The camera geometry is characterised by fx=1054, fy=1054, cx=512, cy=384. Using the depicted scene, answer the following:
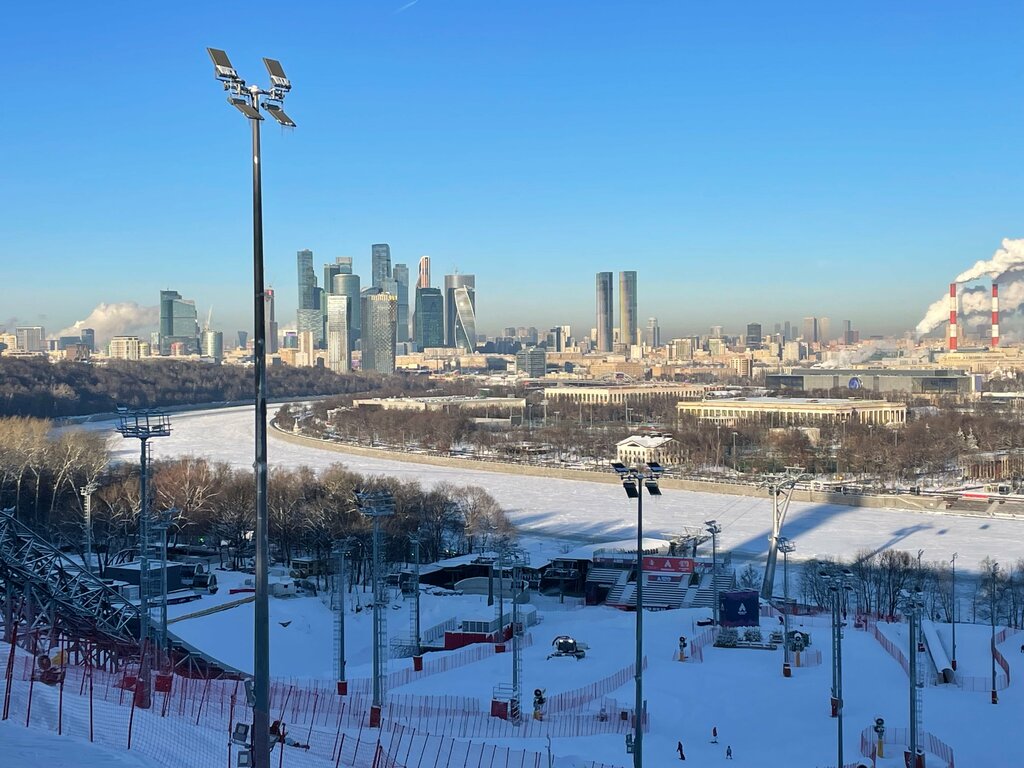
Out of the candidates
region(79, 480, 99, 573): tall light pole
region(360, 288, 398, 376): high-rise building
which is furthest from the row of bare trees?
region(360, 288, 398, 376): high-rise building

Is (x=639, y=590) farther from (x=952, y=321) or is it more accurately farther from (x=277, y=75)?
(x=952, y=321)

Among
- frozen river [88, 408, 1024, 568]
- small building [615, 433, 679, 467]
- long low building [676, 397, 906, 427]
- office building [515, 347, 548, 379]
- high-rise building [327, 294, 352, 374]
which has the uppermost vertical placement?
high-rise building [327, 294, 352, 374]

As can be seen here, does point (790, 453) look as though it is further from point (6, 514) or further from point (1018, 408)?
point (6, 514)

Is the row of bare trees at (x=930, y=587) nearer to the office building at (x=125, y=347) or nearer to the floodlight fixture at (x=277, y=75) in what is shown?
the floodlight fixture at (x=277, y=75)

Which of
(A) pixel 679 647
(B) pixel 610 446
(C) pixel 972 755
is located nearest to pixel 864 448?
(B) pixel 610 446

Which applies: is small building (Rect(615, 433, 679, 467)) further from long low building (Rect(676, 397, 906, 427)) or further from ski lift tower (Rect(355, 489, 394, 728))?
ski lift tower (Rect(355, 489, 394, 728))

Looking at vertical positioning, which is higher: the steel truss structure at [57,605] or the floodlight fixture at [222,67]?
the floodlight fixture at [222,67]

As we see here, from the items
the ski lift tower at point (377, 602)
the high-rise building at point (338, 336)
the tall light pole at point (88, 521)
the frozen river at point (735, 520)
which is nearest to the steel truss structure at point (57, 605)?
the ski lift tower at point (377, 602)
